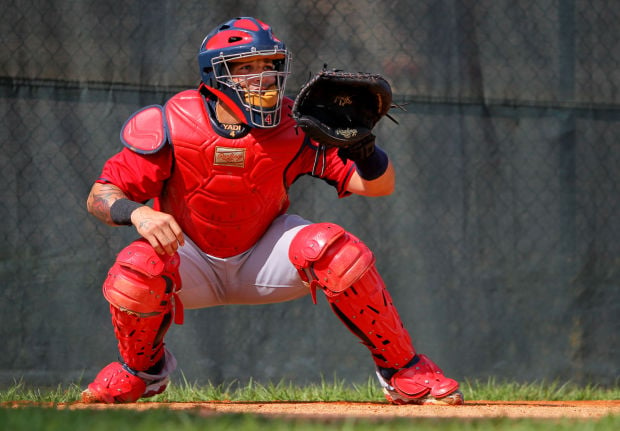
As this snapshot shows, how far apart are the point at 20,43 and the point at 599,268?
362cm

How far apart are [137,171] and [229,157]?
0.37 metres

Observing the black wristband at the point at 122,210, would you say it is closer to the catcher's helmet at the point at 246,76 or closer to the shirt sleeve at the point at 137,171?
the shirt sleeve at the point at 137,171

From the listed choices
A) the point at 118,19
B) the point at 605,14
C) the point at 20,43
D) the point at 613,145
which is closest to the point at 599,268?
the point at 613,145

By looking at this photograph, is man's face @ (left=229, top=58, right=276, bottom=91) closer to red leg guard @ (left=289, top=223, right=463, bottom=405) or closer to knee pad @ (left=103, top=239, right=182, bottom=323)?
red leg guard @ (left=289, top=223, right=463, bottom=405)

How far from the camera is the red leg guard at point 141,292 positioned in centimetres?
321

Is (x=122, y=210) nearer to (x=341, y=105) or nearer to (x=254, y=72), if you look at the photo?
(x=254, y=72)

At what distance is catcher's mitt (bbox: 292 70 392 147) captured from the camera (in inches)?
127

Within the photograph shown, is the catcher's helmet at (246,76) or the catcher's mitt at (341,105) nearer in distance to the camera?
the catcher's mitt at (341,105)

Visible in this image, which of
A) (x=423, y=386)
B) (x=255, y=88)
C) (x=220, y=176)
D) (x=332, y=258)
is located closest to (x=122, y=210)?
(x=220, y=176)

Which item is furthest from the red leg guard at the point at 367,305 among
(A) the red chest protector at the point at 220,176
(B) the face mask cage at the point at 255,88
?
(B) the face mask cage at the point at 255,88

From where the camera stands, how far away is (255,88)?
3424 millimetres

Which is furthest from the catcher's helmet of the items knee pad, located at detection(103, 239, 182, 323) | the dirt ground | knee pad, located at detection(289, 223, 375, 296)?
the dirt ground

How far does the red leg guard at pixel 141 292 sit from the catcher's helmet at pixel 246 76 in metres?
0.66

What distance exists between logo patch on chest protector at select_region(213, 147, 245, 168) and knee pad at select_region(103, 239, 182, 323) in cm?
44
